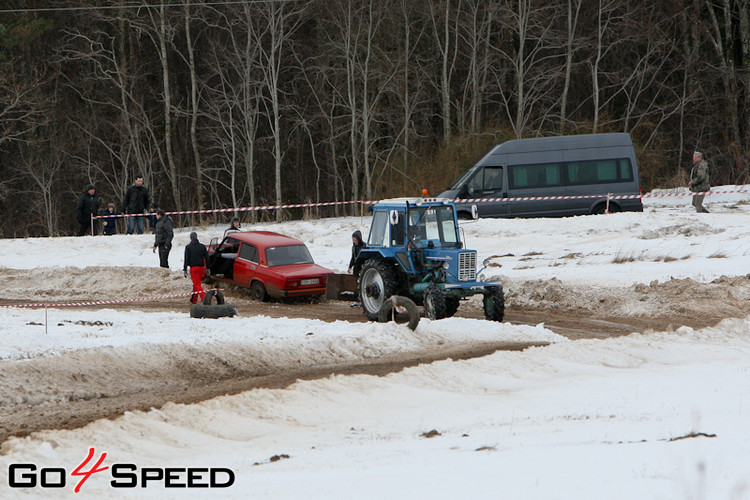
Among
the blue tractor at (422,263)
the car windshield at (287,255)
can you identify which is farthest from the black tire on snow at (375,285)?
the car windshield at (287,255)

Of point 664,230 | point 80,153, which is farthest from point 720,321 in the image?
point 80,153

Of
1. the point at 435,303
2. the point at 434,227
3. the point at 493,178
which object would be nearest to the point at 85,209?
the point at 493,178

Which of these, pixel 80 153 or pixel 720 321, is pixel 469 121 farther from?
pixel 720 321

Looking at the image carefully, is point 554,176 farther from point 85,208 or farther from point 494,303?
point 85,208

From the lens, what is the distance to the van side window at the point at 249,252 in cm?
1959

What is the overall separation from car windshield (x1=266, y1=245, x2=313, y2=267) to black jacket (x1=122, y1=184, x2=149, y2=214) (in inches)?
387

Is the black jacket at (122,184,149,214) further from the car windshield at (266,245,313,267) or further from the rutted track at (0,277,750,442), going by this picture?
the rutted track at (0,277,750,442)

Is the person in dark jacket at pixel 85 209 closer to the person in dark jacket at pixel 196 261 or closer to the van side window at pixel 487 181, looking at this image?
the van side window at pixel 487 181

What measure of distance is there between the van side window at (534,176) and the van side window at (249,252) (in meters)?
10.5

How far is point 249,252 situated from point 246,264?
0.26m

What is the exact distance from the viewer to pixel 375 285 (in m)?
16.0

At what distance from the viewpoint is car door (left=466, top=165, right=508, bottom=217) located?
27.5 m

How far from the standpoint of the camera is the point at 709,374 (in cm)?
1152

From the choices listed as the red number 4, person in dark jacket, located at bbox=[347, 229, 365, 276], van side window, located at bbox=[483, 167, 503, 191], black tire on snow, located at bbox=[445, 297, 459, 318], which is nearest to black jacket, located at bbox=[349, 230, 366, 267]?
person in dark jacket, located at bbox=[347, 229, 365, 276]
